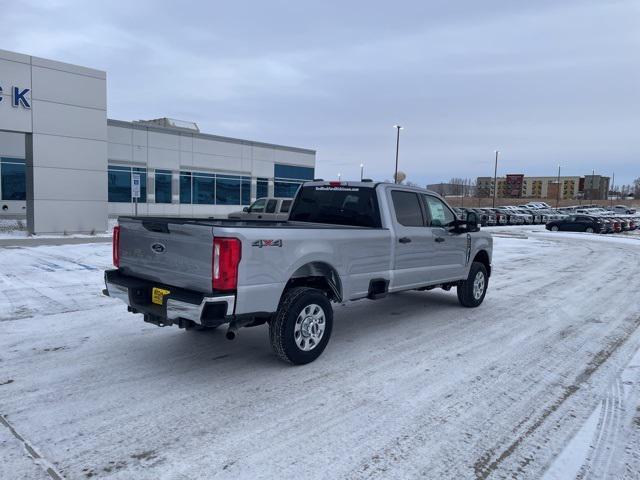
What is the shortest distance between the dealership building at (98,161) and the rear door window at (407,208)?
14.0 meters

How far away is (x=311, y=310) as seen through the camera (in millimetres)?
5355

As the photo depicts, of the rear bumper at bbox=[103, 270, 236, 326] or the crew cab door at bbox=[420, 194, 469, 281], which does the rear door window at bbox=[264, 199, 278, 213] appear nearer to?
the crew cab door at bbox=[420, 194, 469, 281]

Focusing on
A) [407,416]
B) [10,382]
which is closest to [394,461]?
[407,416]

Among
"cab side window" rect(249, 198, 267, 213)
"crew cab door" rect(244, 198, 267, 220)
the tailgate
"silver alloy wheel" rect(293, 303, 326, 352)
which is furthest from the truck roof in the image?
"cab side window" rect(249, 198, 267, 213)

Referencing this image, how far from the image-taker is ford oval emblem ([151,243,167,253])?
5.02 m

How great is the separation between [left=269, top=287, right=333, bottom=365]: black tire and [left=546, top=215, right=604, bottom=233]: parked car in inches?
1375

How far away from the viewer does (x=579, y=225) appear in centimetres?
3531

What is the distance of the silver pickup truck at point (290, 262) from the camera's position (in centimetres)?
454

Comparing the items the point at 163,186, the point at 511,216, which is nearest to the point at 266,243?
the point at 163,186

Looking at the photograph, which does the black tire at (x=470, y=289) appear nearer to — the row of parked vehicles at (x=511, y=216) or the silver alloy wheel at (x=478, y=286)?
the silver alloy wheel at (x=478, y=286)

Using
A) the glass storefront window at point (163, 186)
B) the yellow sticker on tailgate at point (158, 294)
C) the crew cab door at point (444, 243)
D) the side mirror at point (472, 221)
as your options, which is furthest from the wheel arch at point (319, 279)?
the glass storefront window at point (163, 186)

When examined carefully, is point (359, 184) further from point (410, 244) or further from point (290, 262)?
point (290, 262)

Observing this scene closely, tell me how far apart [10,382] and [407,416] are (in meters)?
3.71

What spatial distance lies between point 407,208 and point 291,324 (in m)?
2.80
